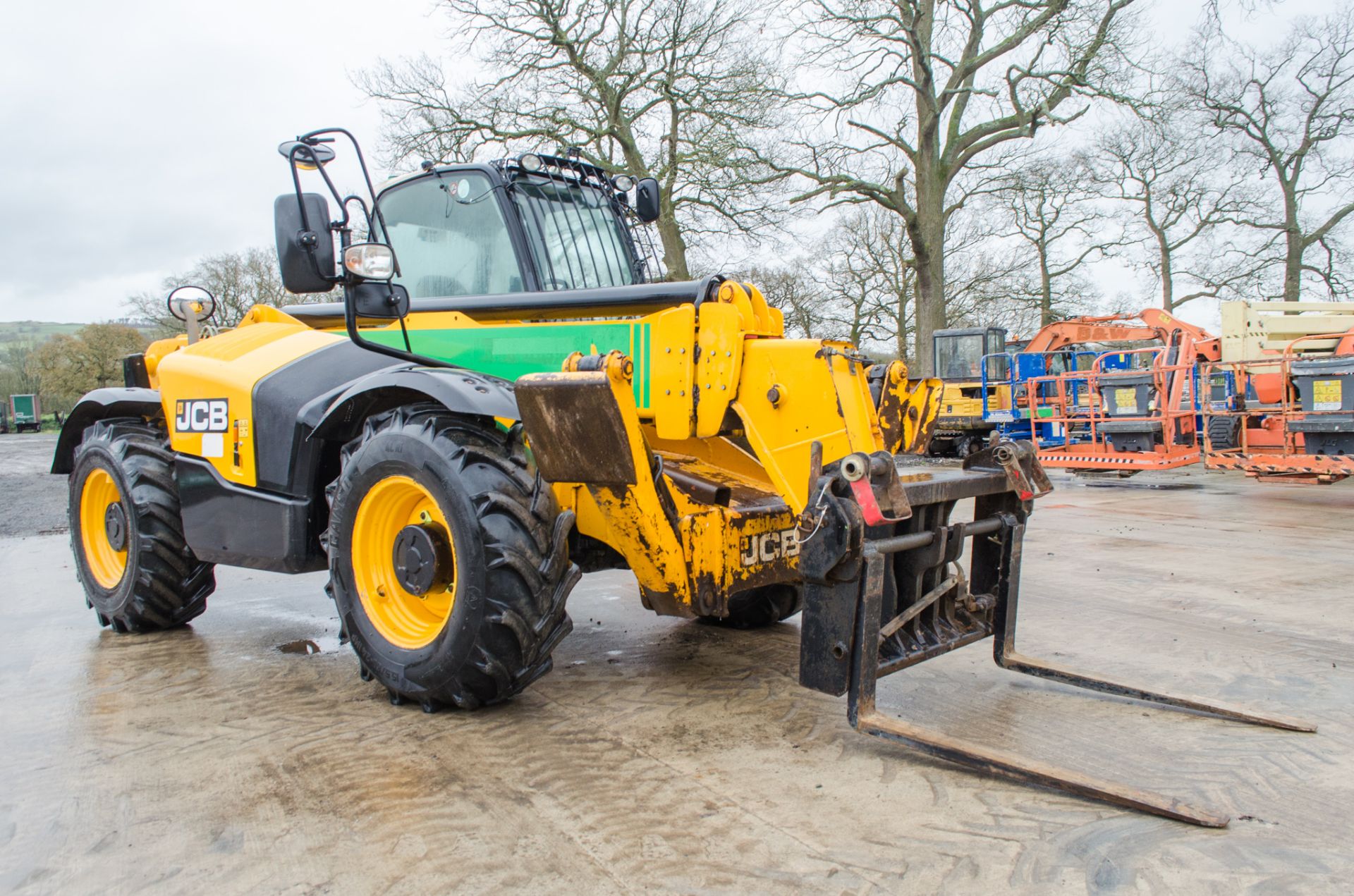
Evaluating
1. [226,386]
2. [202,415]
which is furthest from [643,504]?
[202,415]

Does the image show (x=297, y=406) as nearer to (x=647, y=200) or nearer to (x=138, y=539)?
(x=138, y=539)

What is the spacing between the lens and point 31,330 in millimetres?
76375

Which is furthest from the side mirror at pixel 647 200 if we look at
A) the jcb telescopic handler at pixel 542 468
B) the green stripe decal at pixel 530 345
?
the green stripe decal at pixel 530 345

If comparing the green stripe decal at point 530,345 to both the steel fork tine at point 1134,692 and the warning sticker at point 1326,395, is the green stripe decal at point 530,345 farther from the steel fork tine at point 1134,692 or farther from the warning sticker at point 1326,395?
the warning sticker at point 1326,395

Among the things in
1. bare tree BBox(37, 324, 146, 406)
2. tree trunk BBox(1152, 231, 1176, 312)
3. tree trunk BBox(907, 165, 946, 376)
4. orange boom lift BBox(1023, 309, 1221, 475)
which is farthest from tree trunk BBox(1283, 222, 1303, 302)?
bare tree BBox(37, 324, 146, 406)

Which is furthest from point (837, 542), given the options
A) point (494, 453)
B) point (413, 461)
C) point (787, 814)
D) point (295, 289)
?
point (295, 289)

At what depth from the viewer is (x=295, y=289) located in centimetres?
371

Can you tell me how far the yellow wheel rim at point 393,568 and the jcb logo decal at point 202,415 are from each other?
3.74 ft

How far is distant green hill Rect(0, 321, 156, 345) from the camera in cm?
6328

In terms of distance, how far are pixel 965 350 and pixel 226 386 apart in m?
18.7

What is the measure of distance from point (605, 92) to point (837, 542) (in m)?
17.6

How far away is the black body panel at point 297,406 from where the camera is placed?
4199 millimetres

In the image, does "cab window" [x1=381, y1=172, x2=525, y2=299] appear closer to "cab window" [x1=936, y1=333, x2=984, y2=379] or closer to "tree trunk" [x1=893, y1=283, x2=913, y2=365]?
"cab window" [x1=936, y1=333, x2=984, y2=379]

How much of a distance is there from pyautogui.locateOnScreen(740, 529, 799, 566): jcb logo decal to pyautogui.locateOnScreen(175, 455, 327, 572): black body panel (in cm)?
201
